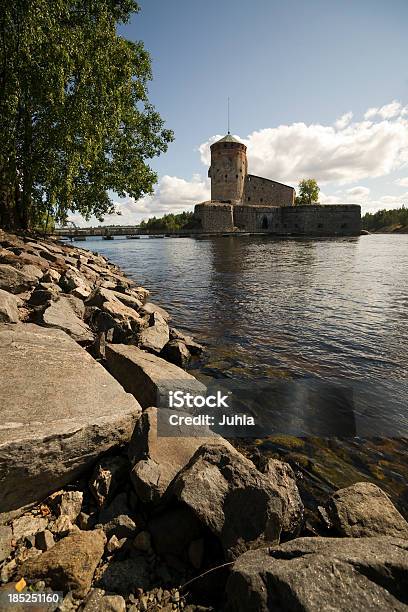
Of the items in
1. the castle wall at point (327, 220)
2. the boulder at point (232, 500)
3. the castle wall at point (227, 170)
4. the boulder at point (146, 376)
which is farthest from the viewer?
the castle wall at point (227, 170)

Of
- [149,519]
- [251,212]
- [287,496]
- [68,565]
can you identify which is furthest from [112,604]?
[251,212]

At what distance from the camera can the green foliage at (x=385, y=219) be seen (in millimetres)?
103500

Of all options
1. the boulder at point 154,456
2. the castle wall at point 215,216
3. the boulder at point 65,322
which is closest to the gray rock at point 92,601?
the boulder at point 154,456

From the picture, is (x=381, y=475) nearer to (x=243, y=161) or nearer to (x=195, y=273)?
(x=195, y=273)

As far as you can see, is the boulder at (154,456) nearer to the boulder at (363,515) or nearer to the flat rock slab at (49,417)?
the flat rock slab at (49,417)

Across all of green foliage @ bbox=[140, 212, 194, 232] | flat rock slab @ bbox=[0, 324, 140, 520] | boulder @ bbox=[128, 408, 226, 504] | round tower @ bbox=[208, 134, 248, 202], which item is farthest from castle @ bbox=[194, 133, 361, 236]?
boulder @ bbox=[128, 408, 226, 504]

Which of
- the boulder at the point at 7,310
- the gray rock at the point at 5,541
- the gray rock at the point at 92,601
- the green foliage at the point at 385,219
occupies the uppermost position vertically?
the green foliage at the point at 385,219

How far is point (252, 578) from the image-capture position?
1.90 m

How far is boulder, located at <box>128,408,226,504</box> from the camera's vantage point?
8.89 ft

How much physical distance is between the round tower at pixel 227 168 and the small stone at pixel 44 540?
277 ft

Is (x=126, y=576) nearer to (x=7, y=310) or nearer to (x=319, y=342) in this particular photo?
(x=7, y=310)

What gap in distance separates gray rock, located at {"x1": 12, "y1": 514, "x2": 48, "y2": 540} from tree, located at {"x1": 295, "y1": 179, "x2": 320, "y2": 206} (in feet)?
321

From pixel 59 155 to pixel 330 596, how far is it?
17.2m

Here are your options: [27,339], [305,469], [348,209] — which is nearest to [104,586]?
[305,469]
